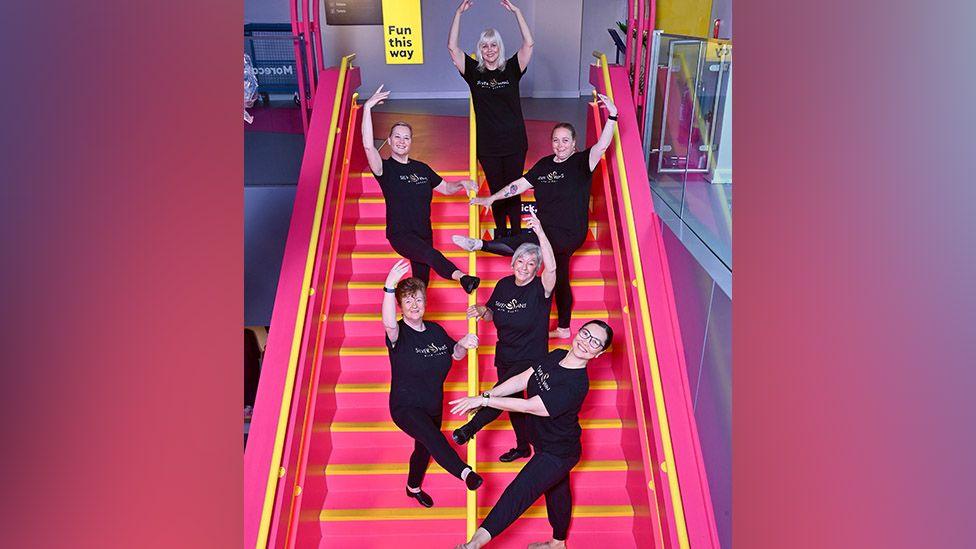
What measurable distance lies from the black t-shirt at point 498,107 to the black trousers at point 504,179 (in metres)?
0.06

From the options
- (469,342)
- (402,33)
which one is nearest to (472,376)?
(469,342)

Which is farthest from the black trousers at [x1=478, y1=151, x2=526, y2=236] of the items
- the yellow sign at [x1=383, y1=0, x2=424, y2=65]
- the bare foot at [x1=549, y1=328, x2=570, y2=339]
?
the yellow sign at [x1=383, y1=0, x2=424, y2=65]

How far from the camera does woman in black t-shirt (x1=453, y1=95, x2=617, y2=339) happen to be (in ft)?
17.4

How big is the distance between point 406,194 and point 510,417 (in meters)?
1.75

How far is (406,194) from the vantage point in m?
5.43

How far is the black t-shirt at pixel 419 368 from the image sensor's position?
4.61 m

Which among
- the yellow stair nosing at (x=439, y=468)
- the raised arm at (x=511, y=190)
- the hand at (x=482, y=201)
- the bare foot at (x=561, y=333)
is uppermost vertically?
the raised arm at (x=511, y=190)

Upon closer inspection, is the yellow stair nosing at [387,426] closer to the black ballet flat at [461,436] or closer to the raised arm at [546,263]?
the black ballet flat at [461,436]

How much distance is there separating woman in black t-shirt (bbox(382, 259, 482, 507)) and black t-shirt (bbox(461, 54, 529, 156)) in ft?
5.29

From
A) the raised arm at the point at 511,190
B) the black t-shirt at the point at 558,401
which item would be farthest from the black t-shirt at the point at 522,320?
the raised arm at the point at 511,190

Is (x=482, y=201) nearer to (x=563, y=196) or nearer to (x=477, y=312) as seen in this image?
(x=563, y=196)

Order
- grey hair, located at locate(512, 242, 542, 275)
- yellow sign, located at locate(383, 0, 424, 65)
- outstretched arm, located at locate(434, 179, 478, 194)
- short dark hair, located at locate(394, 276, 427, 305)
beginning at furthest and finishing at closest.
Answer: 1. yellow sign, located at locate(383, 0, 424, 65)
2. outstretched arm, located at locate(434, 179, 478, 194)
3. grey hair, located at locate(512, 242, 542, 275)
4. short dark hair, located at locate(394, 276, 427, 305)
